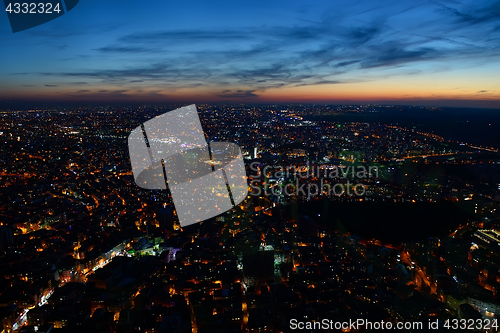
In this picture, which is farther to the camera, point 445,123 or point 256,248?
point 445,123

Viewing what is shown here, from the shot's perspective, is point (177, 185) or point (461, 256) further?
point (177, 185)

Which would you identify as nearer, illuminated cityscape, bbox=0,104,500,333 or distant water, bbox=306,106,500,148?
illuminated cityscape, bbox=0,104,500,333

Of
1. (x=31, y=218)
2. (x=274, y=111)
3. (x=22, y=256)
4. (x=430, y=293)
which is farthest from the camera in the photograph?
(x=274, y=111)

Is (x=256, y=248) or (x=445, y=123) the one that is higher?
(x=445, y=123)

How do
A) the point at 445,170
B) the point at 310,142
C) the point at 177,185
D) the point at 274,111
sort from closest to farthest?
1. the point at 177,185
2. the point at 445,170
3. the point at 310,142
4. the point at 274,111

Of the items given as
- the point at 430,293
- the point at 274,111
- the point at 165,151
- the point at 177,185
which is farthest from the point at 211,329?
the point at 274,111

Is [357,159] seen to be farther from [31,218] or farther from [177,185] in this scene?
[31,218]

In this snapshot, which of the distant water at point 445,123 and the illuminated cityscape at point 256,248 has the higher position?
the distant water at point 445,123

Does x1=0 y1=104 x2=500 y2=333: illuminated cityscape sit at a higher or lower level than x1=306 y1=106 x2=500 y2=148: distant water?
lower

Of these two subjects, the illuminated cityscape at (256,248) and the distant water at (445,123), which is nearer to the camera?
the illuminated cityscape at (256,248)

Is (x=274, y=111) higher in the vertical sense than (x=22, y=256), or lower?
higher

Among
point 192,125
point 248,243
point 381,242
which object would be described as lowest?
point 381,242
